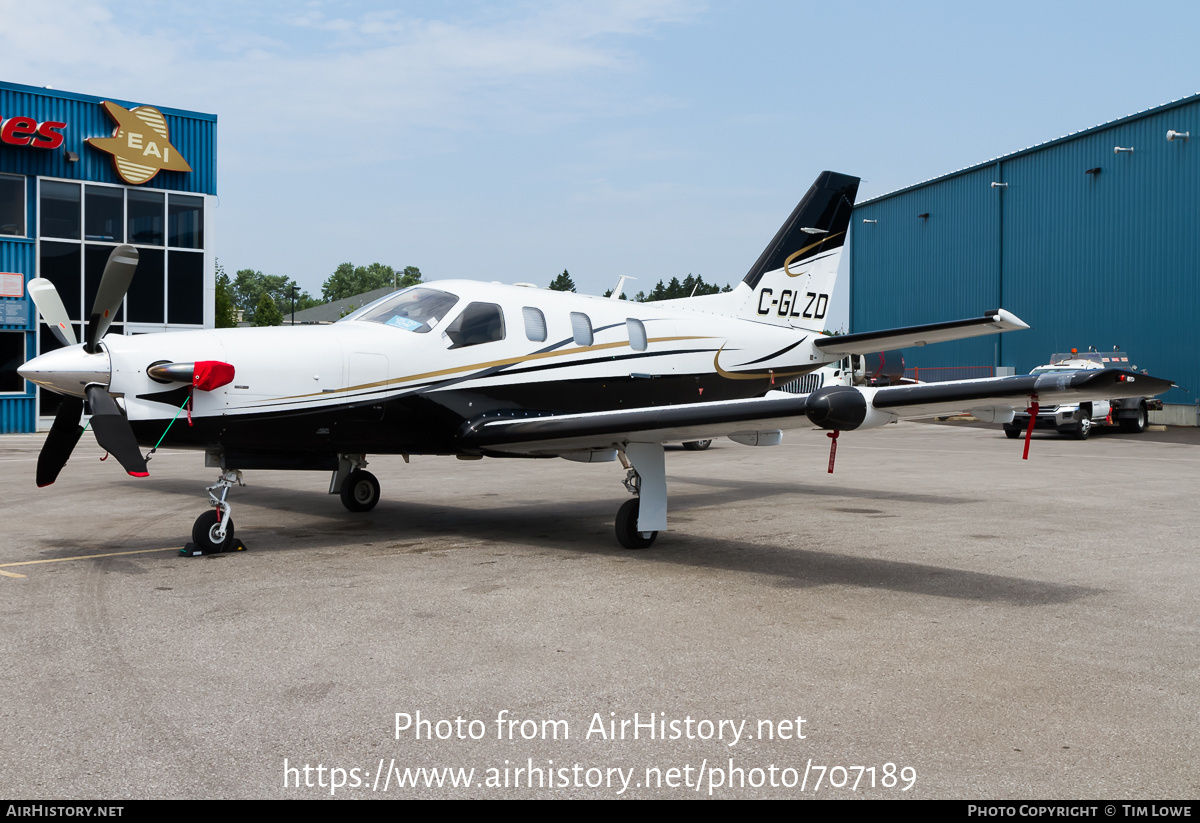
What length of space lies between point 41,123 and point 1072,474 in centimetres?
2566

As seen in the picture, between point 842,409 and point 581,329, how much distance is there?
3796 millimetres

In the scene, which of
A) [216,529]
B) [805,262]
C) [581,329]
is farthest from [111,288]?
[805,262]

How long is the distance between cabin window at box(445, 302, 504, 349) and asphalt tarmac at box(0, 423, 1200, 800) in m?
1.88

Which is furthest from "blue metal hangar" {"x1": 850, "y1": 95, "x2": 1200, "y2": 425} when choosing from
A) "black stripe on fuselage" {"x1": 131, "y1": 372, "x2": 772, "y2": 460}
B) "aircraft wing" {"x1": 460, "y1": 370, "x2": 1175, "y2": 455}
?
"aircraft wing" {"x1": 460, "y1": 370, "x2": 1175, "y2": 455}

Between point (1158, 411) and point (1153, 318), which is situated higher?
point (1153, 318)

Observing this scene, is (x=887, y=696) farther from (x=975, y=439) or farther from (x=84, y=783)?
(x=975, y=439)

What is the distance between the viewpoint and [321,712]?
13.2 feet

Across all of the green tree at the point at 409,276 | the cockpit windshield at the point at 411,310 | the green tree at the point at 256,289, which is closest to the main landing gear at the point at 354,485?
the cockpit windshield at the point at 411,310

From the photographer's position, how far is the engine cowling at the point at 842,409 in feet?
21.0

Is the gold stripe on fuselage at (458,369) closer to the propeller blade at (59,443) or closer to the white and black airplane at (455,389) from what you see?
the white and black airplane at (455,389)

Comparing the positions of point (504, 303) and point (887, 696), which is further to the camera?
point (504, 303)

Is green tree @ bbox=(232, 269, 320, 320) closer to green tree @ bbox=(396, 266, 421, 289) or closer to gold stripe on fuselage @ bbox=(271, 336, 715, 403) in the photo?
green tree @ bbox=(396, 266, 421, 289)

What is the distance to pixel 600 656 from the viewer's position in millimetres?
4910

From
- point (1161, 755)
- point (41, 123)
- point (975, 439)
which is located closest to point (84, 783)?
point (1161, 755)
